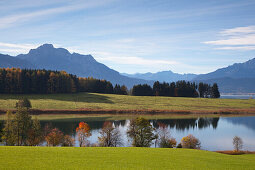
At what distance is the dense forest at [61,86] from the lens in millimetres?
125625

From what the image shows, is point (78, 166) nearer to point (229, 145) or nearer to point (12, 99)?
point (229, 145)

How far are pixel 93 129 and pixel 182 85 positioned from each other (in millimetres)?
106355

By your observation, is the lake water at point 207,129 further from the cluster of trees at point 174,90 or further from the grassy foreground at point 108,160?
the cluster of trees at point 174,90

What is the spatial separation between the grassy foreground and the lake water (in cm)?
2484

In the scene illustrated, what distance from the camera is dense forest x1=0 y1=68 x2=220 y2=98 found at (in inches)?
4946

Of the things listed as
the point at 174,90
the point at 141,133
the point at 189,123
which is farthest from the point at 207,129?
the point at 174,90

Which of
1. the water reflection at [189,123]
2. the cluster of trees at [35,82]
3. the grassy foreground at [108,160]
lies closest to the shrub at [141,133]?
the grassy foreground at [108,160]

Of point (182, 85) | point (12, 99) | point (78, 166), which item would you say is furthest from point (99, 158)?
point (182, 85)

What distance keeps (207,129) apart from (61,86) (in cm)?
9023

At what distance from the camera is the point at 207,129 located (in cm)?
7488

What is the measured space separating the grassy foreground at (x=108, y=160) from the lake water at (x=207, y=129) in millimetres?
24840

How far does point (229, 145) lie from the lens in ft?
174

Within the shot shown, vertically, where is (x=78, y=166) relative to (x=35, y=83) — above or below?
below

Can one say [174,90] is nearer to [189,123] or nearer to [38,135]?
[189,123]
